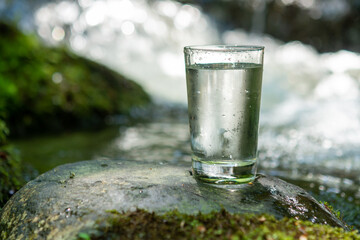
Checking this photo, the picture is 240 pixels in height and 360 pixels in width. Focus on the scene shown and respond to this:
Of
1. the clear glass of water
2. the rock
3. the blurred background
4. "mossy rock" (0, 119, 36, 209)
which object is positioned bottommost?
the blurred background

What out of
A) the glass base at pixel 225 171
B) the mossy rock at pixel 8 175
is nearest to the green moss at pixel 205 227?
the glass base at pixel 225 171

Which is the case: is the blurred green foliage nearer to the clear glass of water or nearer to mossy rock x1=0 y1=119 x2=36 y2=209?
mossy rock x1=0 y1=119 x2=36 y2=209

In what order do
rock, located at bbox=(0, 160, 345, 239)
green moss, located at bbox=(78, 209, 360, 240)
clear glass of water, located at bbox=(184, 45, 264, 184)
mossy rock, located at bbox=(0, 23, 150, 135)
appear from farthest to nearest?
mossy rock, located at bbox=(0, 23, 150, 135), clear glass of water, located at bbox=(184, 45, 264, 184), rock, located at bbox=(0, 160, 345, 239), green moss, located at bbox=(78, 209, 360, 240)

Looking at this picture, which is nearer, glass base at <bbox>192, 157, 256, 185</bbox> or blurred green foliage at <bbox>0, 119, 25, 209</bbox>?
glass base at <bbox>192, 157, 256, 185</bbox>

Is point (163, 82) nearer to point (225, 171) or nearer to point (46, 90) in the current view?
point (46, 90)

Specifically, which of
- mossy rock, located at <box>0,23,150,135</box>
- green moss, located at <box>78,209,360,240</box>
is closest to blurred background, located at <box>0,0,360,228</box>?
mossy rock, located at <box>0,23,150,135</box>

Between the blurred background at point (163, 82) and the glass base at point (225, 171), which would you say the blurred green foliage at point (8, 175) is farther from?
the glass base at point (225, 171)

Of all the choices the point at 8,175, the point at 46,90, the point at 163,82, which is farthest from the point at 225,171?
the point at 163,82
